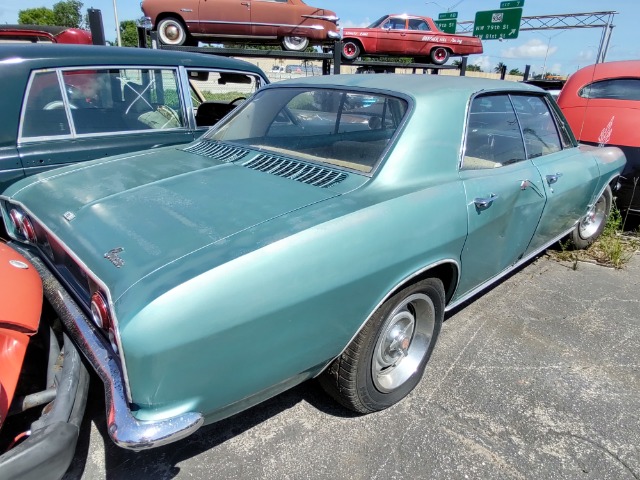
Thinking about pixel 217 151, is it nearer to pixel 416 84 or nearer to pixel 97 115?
pixel 416 84

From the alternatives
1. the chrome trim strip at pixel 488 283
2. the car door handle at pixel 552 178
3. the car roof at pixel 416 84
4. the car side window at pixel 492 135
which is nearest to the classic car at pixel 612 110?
the chrome trim strip at pixel 488 283

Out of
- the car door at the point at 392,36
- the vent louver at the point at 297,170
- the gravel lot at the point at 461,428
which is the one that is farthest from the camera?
the car door at the point at 392,36

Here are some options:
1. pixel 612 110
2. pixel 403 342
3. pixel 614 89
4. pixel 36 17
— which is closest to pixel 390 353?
pixel 403 342

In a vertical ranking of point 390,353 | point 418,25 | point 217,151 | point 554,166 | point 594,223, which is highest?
point 418,25

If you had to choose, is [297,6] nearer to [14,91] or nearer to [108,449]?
[14,91]

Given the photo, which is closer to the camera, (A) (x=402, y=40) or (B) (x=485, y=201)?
(B) (x=485, y=201)

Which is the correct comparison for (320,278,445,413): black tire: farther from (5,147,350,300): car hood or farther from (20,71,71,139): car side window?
(20,71,71,139): car side window

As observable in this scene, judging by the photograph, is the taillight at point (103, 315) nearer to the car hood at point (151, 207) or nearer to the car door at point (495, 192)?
the car hood at point (151, 207)

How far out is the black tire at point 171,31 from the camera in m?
9.04

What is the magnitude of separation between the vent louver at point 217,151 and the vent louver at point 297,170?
16 cm

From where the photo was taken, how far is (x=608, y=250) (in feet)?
14.5

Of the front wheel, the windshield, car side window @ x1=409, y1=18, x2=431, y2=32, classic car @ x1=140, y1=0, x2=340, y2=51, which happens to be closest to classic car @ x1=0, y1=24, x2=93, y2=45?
classic car @ x1=140, y1=0, x2=340, y2=51

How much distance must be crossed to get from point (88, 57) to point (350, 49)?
10110mm

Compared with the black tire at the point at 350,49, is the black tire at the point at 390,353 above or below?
below
